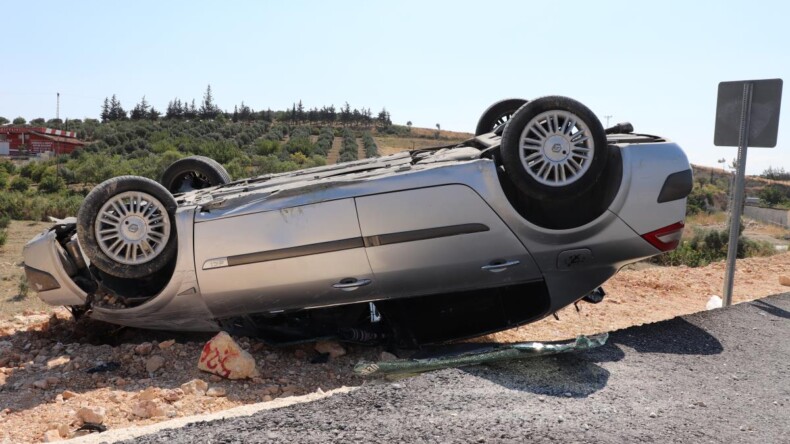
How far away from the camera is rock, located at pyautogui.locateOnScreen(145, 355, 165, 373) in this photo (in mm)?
4969

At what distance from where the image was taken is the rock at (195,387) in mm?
4402

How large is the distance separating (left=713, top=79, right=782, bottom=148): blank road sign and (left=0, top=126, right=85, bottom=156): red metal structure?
157 feet

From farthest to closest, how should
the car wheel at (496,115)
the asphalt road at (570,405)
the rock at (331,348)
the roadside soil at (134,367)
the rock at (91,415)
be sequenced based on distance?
the car wheel at (496,115) < the rock at (331,348) < the roadside soil at (134,367) < the rock at (91,415) < the asphalt road at (570,405)

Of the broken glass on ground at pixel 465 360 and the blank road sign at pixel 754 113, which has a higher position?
the blank road sign at pixel 754 113

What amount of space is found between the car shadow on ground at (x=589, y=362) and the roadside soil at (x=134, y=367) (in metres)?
1.20

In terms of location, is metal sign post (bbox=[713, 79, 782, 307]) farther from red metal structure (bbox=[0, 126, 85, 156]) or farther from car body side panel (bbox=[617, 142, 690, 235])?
red metal structure (bbox=[0, 126, 85, 156])

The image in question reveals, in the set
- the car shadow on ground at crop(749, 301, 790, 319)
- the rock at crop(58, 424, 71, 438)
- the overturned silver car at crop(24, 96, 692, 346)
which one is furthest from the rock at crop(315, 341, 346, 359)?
the car shadow on ground at crop(749, 301, 790, 319)

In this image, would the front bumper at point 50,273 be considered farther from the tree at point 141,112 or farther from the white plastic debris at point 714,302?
the tree at point 141,112

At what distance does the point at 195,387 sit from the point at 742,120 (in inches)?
235

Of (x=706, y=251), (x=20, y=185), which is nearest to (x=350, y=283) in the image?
(x=706, y=251)

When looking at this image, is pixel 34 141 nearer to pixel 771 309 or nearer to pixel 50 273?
pixel 50 273

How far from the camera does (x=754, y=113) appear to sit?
687 centimetres

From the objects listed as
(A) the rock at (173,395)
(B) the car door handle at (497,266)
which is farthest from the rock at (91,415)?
(B) the car door handle at (497,266)

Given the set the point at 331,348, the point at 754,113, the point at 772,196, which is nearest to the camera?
the point at 331,348
